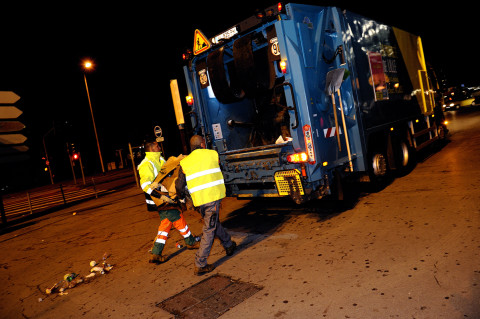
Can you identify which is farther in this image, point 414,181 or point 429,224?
point 414,181

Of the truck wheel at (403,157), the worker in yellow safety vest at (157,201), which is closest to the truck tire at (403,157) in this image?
the truck wheel at (403,157)

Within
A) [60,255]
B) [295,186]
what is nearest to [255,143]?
[295,186]

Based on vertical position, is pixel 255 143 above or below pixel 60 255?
above

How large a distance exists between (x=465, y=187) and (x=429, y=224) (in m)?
1.96

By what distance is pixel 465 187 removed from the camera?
18.7 ft

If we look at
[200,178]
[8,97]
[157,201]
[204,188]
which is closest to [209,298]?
[204,188]

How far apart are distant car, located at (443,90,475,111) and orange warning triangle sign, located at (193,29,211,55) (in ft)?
106

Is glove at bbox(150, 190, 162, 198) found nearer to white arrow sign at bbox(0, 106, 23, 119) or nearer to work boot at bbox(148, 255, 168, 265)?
work boot at bbox(148, 255, 168, 265)

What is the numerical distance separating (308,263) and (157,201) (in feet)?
6.97

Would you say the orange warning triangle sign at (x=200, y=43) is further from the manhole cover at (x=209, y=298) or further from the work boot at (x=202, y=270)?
the manhole cover at (x=209, y=298)

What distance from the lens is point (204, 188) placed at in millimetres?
4094

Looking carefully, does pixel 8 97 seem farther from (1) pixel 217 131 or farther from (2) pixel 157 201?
(2) pixel 157 201

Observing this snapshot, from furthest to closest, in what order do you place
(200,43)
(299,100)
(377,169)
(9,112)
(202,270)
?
(9,112) → (377,169) → (200,43) → (299,100) → (202,270)

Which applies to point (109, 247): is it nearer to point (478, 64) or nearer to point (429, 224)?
point (429, 224)
